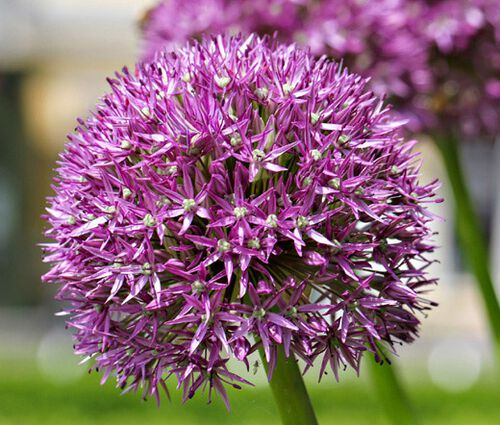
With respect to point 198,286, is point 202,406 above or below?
above

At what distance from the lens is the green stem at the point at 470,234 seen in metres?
2.42

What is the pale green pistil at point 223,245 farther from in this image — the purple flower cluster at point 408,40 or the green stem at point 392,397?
the purple flower cluster at point 408,40

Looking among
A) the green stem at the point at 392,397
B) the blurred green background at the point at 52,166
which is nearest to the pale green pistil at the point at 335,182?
the green stem at the point at 392,397

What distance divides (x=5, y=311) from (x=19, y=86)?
286 cm

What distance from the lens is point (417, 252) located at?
1563 millimetres

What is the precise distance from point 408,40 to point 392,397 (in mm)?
936

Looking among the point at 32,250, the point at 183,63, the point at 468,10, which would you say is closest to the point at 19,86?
the point at 32,250

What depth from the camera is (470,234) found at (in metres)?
2.59

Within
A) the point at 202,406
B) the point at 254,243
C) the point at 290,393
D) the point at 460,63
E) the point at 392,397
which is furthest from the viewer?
the point at 202,406

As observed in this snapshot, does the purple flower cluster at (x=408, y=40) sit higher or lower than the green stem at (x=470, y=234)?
higher

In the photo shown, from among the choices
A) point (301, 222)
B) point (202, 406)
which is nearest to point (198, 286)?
point (301, 222)

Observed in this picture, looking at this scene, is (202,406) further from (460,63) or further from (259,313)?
(259,313)

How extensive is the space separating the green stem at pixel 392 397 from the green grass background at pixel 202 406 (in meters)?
2.20

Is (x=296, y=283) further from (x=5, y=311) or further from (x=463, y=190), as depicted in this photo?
(x=5, y=311)
